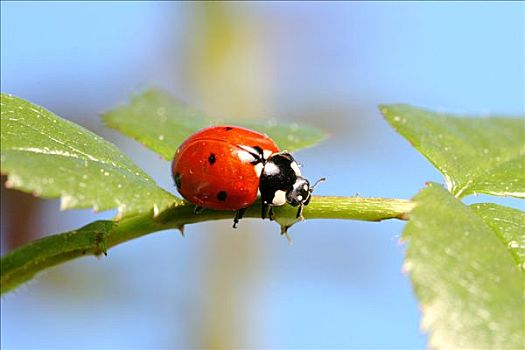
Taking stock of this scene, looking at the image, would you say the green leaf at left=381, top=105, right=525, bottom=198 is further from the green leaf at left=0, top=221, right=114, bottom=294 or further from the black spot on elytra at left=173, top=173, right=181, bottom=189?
the green leaf at left=0, top=221, right=114, bottom=294

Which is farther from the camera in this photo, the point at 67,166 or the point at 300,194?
the point at 300,194

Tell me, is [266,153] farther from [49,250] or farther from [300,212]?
[49,250]

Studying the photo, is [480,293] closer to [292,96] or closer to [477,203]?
[477,203]

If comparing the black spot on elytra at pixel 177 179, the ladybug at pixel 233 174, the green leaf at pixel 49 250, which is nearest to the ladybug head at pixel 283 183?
the ladybug at pixel 233 174

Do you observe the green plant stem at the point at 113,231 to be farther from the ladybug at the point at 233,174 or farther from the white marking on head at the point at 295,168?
the white marking on head at the point at 295,168

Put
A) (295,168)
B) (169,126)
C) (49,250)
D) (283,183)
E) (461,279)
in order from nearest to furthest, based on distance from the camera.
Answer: (461,279), (49,250), (283,183), (295,168), (169,126)

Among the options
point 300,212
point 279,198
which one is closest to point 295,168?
point 279,198

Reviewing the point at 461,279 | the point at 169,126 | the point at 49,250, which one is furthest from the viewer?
the point at 169,126
